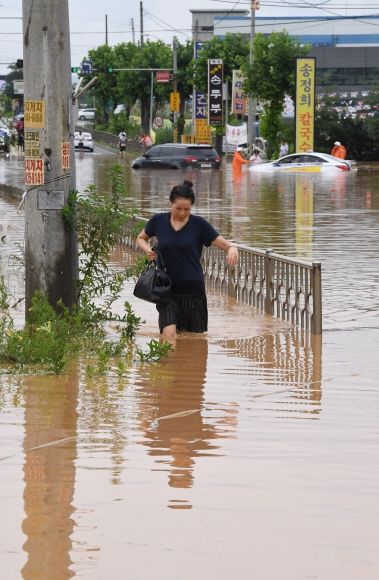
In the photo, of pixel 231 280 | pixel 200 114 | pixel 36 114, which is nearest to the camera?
pixel 36 114

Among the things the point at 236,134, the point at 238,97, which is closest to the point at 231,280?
the point at 236,134

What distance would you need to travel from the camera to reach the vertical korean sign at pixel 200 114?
65.3 m

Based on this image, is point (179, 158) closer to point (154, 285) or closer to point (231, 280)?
point (231, 280)

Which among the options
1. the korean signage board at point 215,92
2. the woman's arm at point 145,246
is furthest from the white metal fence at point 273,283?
the korean signage board at point 215,92

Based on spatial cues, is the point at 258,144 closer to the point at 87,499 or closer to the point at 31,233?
the point at 31,233

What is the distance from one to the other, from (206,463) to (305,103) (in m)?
45.7

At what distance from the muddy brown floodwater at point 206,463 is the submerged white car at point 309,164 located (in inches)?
1322

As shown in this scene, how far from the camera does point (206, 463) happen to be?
17.2ft

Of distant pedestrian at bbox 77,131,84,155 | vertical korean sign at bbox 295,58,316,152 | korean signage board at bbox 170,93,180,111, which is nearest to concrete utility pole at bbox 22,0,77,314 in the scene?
vertical korean sign at bbox 295,58,316,152

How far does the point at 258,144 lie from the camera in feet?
204

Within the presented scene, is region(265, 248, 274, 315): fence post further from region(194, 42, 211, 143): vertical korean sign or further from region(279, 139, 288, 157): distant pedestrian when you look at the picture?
region(194, 42, 211, 143): vertical korean sign

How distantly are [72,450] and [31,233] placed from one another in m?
3.65

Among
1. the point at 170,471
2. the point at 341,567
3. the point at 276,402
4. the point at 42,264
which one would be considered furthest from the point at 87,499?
the point at 42,264

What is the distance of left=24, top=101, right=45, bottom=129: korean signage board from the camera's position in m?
8.53
